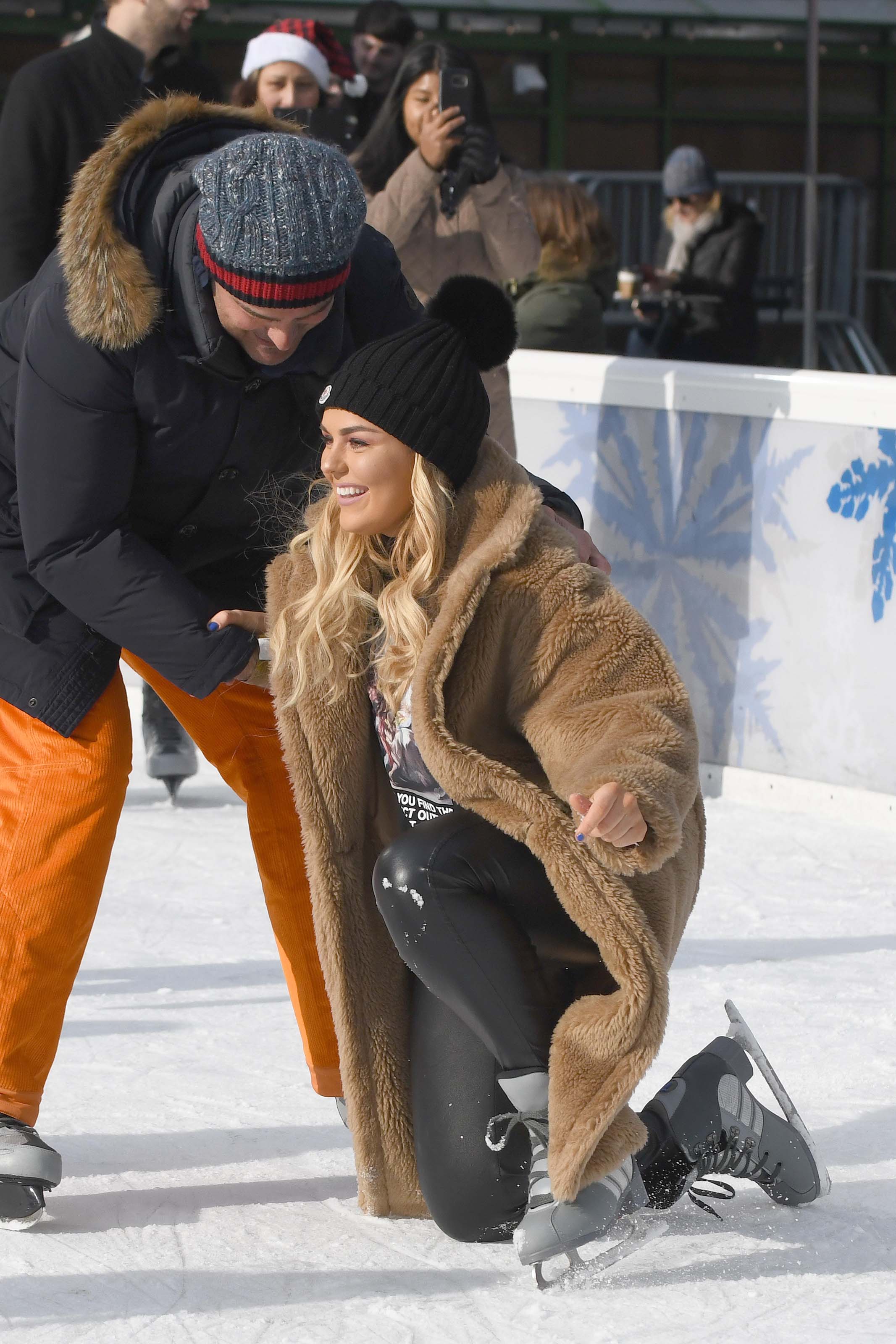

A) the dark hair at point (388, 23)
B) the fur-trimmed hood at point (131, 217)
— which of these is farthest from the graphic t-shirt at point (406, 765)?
the dark hair at point (388, 23)

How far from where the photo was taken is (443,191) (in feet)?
15.3

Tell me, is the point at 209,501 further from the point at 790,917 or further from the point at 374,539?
the point at 790,917

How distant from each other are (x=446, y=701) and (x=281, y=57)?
124 inches

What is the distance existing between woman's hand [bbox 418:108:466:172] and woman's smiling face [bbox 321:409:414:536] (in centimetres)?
255

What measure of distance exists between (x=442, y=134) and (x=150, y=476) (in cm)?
249

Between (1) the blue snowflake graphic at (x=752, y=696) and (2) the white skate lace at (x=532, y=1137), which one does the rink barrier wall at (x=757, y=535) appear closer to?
(1) the blue snowflake graphic at (x=752, y=696)

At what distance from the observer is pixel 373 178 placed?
4.76m

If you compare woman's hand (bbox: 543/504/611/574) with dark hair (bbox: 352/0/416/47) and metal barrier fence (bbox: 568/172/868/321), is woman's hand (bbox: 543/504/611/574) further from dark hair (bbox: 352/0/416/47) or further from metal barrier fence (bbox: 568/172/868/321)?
metal barrier fence (bbox: 568/172/868/321)

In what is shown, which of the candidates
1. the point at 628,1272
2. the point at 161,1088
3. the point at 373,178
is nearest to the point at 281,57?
the point at 373,178

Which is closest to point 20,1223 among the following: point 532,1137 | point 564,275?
point 532,1137

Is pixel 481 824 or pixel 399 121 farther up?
pixel 399 121

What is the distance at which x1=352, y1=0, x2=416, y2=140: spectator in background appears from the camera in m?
5.89

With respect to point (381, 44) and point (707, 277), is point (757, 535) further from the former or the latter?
point (707, 277)

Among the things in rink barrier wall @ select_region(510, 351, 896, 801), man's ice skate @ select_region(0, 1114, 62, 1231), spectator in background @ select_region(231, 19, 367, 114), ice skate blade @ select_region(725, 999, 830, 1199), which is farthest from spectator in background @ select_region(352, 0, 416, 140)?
man's ice skate @ select_region(0, 1114, 62, 1231)
